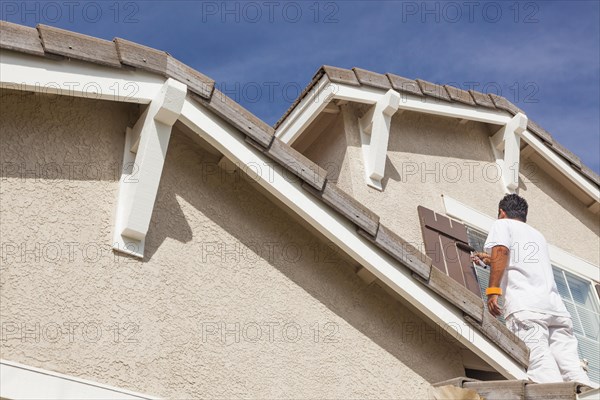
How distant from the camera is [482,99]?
8.82 meters

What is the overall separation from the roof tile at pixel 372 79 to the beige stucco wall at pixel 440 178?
33cm

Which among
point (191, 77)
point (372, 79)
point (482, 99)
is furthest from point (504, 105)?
point (191, 77)

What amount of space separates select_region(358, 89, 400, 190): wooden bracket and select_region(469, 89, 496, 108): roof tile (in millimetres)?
1305

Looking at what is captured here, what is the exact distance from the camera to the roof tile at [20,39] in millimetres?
4254

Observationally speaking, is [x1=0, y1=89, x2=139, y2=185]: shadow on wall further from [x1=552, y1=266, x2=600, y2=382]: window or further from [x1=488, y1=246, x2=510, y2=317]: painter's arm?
[x1=552, y1=266, x2=600, y2=382]: window

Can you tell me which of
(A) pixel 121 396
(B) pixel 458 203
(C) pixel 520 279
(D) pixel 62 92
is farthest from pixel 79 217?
(B) pixel 458 203

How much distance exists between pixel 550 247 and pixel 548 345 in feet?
11.0

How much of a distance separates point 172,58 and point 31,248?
1.37 metres

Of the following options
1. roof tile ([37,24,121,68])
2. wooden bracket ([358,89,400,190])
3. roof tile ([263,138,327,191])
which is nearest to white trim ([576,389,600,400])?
roof tile ([263,138,327,191])

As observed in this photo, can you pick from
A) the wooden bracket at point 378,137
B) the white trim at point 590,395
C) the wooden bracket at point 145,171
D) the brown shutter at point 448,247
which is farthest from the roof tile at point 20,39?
the brown shutter at point 448,247

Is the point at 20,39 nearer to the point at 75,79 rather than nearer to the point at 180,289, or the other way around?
the point at 75,79

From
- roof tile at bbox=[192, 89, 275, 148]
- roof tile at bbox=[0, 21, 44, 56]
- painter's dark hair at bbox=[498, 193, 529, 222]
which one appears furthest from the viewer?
painter's dark hair at bbox=[498, 193, 529, 222]

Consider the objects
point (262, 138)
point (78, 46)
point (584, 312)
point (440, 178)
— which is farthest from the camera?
point (584, 312)

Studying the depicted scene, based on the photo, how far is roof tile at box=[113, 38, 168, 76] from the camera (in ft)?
15.3
